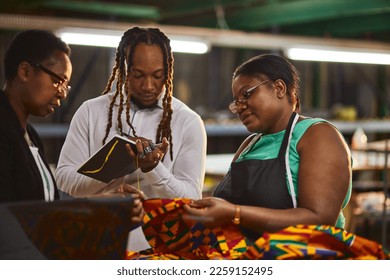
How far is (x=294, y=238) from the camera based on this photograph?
1542 millimetres

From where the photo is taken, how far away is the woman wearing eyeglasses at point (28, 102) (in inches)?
63.9

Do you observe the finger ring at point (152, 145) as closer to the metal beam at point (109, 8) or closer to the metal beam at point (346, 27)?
the metal beam at point (109, 8)

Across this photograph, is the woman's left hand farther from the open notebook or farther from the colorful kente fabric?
the open notebook

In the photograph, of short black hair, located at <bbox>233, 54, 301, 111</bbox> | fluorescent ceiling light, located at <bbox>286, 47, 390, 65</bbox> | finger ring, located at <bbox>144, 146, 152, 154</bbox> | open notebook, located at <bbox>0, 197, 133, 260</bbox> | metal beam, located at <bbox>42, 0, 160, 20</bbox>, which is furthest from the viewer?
metal beam, located at <bbox>42, 0, 160, 20</bbox>

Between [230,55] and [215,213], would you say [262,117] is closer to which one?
[215,213]

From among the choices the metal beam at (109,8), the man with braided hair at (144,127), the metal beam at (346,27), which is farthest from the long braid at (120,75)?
the metal beam at (346,27)

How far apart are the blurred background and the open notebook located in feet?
9.71

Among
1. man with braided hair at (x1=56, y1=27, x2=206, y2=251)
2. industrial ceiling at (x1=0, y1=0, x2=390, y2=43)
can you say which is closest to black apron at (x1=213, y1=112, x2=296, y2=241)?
man with braided hair at (x1=56, y1=27, x2=206, y2=251)

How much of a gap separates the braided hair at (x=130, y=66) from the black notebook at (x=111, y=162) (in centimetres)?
17

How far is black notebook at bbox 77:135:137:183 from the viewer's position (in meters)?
1.86

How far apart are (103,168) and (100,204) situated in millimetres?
298

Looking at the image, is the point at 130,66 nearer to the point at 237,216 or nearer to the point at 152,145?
the point at 152,145
